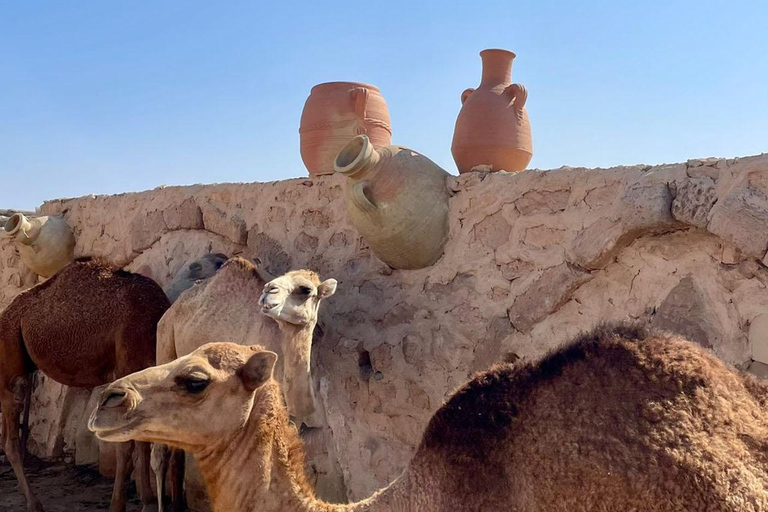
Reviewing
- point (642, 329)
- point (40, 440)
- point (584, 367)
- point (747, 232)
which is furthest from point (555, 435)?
point (40, 440)

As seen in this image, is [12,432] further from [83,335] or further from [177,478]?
[177,478]

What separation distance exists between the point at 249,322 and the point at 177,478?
1.29 metres

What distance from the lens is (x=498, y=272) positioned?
13.0 feet

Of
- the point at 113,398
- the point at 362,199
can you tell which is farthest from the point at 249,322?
the point at 113,398

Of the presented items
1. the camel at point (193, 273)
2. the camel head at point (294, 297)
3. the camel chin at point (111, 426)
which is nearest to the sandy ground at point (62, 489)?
the camel at point (193, 273)

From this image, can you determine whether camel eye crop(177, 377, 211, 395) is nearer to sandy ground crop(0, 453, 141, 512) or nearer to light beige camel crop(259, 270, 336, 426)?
light beige camel crop(259, 270, 336, 426)

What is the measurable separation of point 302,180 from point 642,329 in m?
3.23

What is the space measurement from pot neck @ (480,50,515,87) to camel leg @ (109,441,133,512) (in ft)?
11.2

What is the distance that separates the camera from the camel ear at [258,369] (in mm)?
2391

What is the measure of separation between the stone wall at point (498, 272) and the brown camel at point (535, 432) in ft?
3.43

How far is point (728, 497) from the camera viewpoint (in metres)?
1.83

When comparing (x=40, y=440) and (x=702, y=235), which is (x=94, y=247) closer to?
(x=40, y=440)

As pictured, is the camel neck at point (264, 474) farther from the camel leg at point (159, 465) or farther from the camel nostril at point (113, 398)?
the camel leg at point (159, 465)

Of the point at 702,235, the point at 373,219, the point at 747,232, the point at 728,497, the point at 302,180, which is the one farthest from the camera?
the point at 302,180
